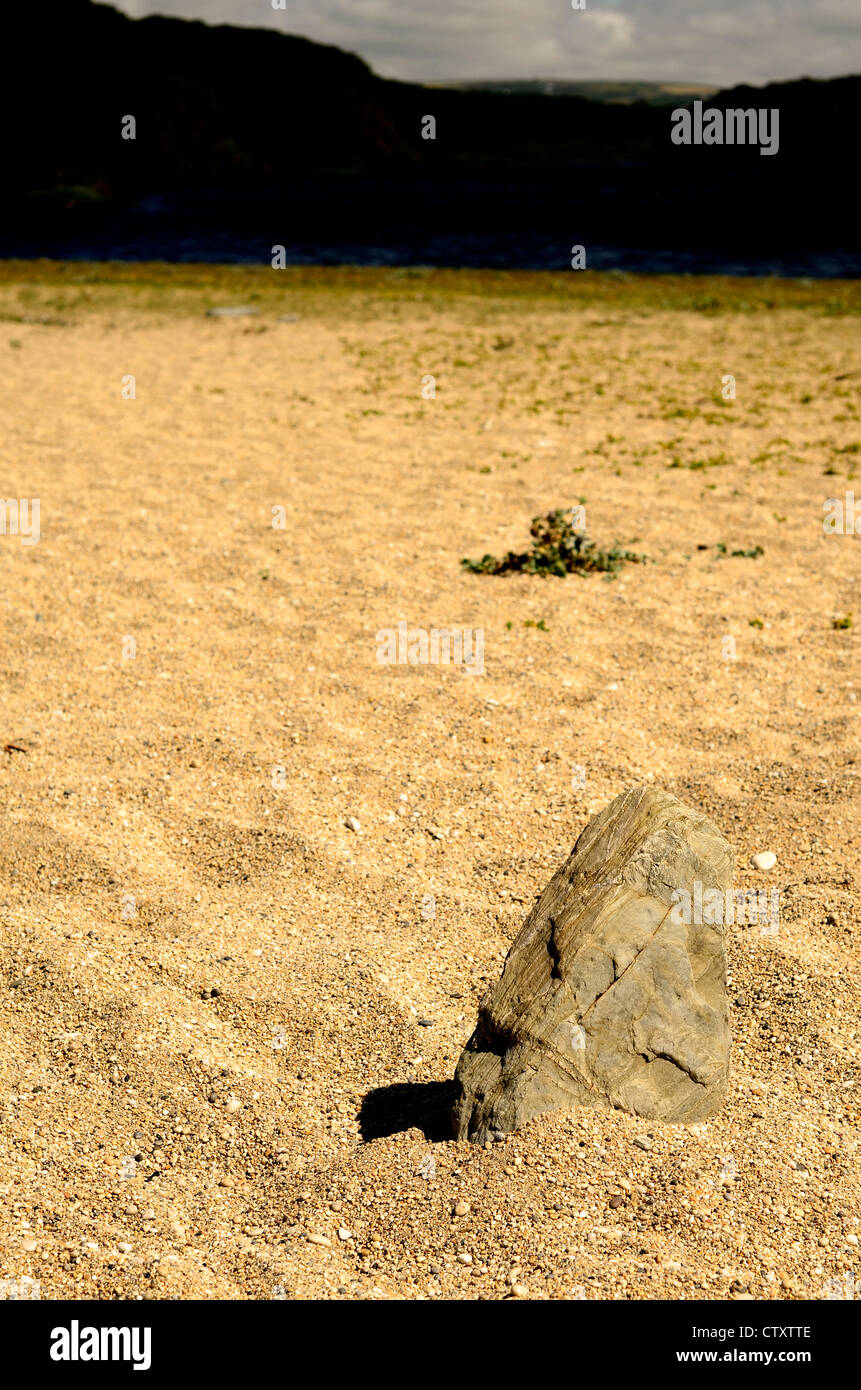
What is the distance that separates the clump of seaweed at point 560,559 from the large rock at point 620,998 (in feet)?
17.5

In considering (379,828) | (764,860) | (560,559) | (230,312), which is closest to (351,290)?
(230,312)

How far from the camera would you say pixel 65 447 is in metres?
12.4

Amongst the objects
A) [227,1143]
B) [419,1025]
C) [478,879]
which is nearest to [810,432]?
[478,879]

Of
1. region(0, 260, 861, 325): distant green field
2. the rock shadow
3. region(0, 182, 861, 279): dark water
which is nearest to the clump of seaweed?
the rock shadow

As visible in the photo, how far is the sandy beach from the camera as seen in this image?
3.38m

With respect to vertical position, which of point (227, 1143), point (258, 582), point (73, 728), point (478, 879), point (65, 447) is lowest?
point (227, 1143)

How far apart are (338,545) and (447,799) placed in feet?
13.1

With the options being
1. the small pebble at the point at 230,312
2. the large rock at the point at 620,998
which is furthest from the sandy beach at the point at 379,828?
the small pebble at the point at 230,312

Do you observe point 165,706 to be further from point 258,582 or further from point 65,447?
point 65,447

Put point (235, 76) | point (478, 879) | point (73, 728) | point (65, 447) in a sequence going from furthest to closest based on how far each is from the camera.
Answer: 1. point (235, 76)
2. point (65, 447)
3. point (73, 728)
4. point (478, 879)

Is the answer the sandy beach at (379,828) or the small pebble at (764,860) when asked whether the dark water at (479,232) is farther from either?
the small pebble at (764,860)

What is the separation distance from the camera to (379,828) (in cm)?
569

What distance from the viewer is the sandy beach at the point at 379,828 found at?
3375mm

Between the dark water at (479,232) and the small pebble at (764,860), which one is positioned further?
the dark water at (479,232)
